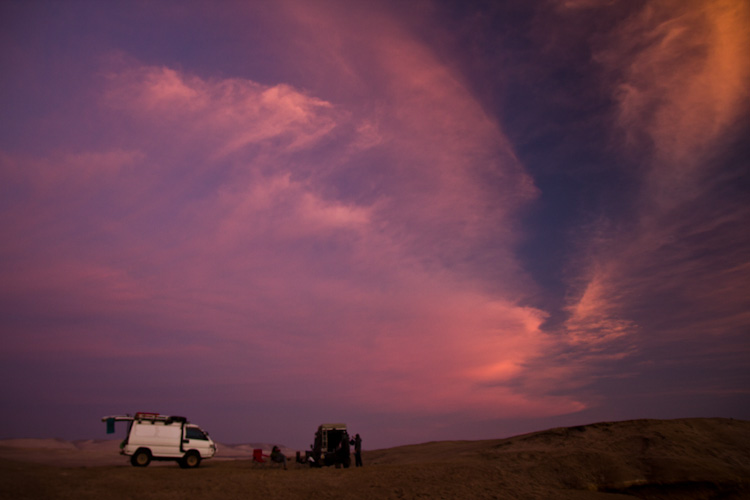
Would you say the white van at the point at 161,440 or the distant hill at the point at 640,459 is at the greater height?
the white van at the point at 161,440

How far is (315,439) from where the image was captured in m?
31.6

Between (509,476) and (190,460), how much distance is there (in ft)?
56.8

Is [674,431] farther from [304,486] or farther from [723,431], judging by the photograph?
[304,486]

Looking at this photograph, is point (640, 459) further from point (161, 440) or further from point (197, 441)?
point (161, 440)

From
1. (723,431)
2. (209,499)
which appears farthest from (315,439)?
(723,431)

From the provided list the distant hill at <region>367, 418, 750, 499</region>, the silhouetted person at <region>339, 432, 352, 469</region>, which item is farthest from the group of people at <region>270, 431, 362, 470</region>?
the distant hill at <region>367, 418, 750, 499</region>

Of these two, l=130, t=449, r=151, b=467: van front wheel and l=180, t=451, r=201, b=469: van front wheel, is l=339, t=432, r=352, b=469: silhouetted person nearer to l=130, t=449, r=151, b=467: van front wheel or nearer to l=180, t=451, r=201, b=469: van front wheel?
l=180, t=451, r=201, b=469: van front wheel

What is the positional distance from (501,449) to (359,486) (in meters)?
15.9

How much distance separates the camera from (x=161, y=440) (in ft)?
80.8

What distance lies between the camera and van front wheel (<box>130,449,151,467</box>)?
23844 millimetres

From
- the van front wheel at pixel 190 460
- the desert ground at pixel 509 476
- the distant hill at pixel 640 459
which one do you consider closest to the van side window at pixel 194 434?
the van front wheel at pixel 190 460

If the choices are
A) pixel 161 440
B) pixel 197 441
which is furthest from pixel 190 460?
pixel 161 440

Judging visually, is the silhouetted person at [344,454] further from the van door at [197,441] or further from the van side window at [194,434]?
the van side window at [194,434]

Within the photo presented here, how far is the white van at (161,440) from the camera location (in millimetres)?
24000
